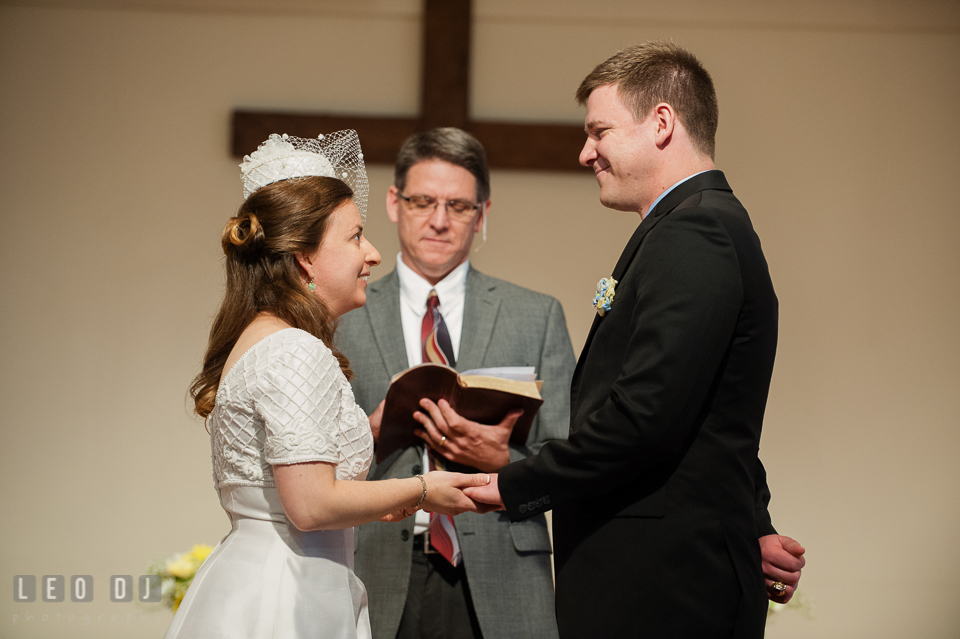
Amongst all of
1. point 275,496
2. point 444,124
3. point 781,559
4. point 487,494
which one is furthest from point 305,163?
point 444,124

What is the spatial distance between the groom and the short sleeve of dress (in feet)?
1.29

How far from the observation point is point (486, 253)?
4227 millimetres

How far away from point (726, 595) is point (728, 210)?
746 mm

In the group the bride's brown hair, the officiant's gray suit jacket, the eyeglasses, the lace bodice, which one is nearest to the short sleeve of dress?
the lace bodice

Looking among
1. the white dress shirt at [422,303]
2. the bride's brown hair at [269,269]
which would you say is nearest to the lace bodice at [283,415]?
the bride's brown hair at [269,269]

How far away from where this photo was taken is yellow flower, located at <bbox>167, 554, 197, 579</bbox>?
2817 millimetres

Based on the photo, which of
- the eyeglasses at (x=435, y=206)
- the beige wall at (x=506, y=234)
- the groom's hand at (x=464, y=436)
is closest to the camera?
the groom's hand at (x=464, y=436)

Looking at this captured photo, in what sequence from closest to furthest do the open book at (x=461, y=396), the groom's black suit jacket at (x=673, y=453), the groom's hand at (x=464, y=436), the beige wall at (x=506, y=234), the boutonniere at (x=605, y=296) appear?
the groom's black suit jacket at (x=673, y=453)
the boutonniere at (x=605, y=296)
the open book at (x=461, y=396)
the groom's hand at (x=464, y=436)
the beige wall at (x=506, y=234)

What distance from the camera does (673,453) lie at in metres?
1.57

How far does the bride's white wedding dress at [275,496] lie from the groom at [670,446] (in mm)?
387

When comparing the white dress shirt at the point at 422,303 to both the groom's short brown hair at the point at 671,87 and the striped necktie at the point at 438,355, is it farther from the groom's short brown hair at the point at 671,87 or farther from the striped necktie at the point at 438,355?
the groom's short brown hair at the point at 671,87

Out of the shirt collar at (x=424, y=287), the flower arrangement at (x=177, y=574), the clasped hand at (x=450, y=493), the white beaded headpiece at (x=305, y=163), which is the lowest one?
the flower arrangement at (x=177, y=574)

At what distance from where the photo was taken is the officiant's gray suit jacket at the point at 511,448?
7.25 feet

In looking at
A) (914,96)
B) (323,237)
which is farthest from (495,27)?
(323,237)
